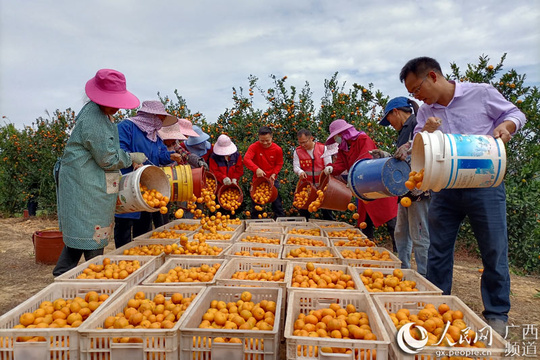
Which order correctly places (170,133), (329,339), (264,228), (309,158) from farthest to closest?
(309,158) → (264,228) → (170,133) → (329,339)

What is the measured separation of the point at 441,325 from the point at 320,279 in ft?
2.88

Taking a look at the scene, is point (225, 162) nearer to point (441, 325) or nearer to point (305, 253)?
point (305, 253)

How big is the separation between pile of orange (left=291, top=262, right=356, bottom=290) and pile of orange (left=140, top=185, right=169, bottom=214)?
136 centimetres

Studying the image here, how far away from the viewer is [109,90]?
3.06 metres

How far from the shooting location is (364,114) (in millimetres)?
7129

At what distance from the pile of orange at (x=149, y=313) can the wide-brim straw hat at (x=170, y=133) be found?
8.35 feet

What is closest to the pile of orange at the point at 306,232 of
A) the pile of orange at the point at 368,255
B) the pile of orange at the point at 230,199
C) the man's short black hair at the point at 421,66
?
the pile of orange at the point at 368,255

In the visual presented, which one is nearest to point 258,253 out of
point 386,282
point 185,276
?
point 185,276

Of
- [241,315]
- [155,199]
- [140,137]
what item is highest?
[140,137]

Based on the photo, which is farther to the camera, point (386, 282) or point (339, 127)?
point (339, 127)

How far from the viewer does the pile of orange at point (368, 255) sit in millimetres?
3351

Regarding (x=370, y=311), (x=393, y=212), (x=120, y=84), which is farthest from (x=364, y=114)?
(x=370, y=311)

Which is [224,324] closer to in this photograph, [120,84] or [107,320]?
[107,320]

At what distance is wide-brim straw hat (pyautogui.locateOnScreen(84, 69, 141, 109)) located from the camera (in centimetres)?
296
